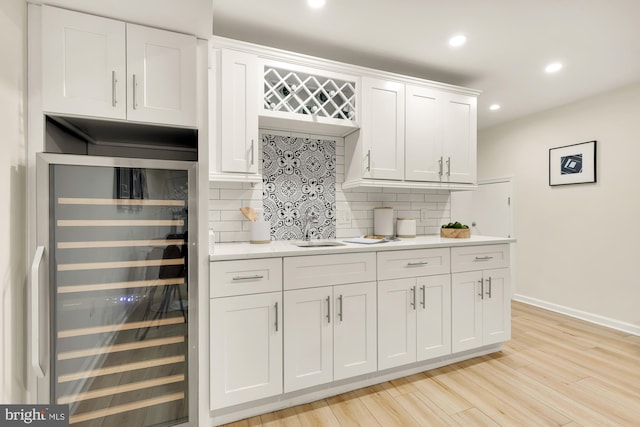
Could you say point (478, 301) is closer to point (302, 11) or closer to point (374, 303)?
point (374, 303)

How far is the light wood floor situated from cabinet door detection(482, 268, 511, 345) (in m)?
0.20

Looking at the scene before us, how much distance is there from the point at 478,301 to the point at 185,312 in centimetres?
234

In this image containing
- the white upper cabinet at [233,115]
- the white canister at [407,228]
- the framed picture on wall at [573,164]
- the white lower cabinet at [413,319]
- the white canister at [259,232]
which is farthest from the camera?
the framed picture on wall at [573,164]

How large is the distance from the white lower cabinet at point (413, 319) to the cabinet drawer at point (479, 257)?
17 cm

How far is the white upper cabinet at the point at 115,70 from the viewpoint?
1.49m

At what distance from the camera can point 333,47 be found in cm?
257

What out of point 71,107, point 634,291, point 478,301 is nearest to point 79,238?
point 71,107

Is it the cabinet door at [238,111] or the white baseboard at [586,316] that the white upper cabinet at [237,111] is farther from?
the white baseboard at [586,316]

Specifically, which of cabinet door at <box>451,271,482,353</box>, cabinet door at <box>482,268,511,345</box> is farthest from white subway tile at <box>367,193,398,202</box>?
cabinet door at <box>482,268,511,345</box>

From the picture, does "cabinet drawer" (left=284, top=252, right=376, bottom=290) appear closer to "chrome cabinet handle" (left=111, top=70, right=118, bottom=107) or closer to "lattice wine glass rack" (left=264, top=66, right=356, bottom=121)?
"lattice wine glass rack" (left=264, top=66, right=356, bottom=121)

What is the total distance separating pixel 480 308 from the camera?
2.69 m

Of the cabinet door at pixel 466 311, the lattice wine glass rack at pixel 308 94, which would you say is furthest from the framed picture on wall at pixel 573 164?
the lattice wine glass rack at pixel 308 94

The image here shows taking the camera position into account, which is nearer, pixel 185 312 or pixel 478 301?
pixel 185 312

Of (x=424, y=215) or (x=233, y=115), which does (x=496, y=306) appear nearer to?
(x=424, y=215)
